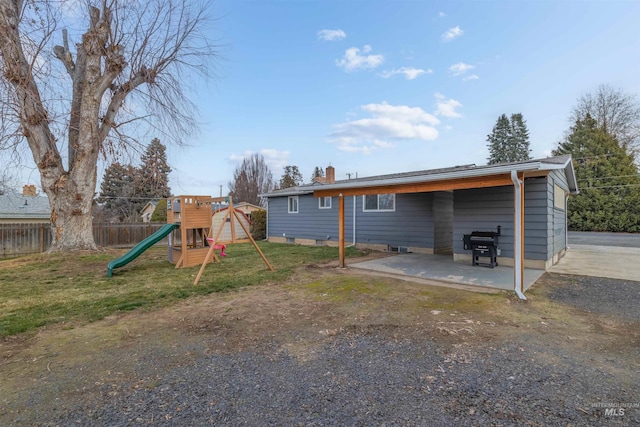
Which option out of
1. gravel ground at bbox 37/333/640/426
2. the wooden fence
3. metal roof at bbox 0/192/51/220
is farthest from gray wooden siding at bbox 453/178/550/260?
metal roof at bbox 0/192/51/220

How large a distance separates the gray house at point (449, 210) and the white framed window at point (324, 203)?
0.14 ft

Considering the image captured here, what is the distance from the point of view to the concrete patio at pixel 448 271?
569cm

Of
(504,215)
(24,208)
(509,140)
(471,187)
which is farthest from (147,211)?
(509,140)

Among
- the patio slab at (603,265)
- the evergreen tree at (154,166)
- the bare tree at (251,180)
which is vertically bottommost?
the patio slab at (603,265)

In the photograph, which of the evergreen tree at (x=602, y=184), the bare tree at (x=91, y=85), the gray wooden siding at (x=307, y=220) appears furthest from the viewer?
the evergreen tree at (x=602, y=184)

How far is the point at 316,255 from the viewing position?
9.75 m

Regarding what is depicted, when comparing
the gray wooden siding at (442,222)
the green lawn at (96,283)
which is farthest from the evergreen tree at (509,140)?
the green lawn at (96,283)

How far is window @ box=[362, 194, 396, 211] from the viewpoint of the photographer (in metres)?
10.7

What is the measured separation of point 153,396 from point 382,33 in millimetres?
12031

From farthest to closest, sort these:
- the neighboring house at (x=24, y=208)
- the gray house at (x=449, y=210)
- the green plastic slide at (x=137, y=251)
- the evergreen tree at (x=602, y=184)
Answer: the evergreen tree at (x=602, y=184) → the neighboring house at (x=24, y=208) → the green plastic slide at (x=137, y=251) → the gray house at (x=449, y=210)

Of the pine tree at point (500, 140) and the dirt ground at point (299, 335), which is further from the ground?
the pine tree at point (500, 140)

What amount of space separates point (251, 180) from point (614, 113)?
31074 millimetres

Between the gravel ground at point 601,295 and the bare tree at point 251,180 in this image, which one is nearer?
the gravel ground at point 601,295

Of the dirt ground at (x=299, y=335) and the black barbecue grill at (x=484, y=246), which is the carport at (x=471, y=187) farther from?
→ the dirt ground at (x=299, y=335)
